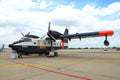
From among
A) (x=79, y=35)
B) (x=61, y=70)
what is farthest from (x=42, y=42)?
(x=61, y=70)

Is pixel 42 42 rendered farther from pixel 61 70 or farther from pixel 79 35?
pixel 61 70

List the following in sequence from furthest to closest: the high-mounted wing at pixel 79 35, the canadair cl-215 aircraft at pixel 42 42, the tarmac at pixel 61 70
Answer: the canadair cl-215 aircraft at pixel 42 42
the high-mounted wing at pixel 79 35
the tarmac at pixel 61 70

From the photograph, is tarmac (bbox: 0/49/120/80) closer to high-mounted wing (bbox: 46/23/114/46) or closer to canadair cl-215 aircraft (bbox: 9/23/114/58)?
high-mounted wing (bbox: 46/23/114/46)

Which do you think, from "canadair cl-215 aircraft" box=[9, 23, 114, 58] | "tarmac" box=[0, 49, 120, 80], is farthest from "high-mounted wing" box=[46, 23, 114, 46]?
"tarmac" box=[0, 49, 120, 80]

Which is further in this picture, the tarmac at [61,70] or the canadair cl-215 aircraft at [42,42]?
the canadair cl-215 aircraft at [42,42]

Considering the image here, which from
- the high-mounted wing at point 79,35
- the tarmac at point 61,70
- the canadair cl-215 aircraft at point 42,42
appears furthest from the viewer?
the canadair cl-215 aircraft at point 42,42

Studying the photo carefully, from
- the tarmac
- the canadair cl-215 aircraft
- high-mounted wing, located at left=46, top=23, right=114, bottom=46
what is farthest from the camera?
the canadair cl-215 aircraft

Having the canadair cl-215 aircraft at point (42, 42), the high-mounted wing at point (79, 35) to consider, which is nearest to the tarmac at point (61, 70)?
the high-mounted wing at point (79, 35)

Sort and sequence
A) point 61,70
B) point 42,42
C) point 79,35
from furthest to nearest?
1. point 42,42
2. point 79,35
3. point 61,70

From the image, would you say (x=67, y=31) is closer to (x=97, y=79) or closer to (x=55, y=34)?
(x=55, y=34)

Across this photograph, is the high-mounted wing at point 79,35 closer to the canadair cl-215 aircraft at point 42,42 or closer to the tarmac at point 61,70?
the canadair cl-215 aircraft at point 42,42

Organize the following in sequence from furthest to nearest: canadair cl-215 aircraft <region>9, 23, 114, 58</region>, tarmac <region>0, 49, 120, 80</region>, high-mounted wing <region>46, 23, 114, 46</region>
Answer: canadair cl-215 aircraft <region>9, 23, 114, 58</region> < high-mounted wing <region>46, 23, 114, 46</region> < tarmac <region>0, 49, 120, 80</region>

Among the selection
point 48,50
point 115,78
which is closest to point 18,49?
point 48,50

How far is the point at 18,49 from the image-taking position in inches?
794
